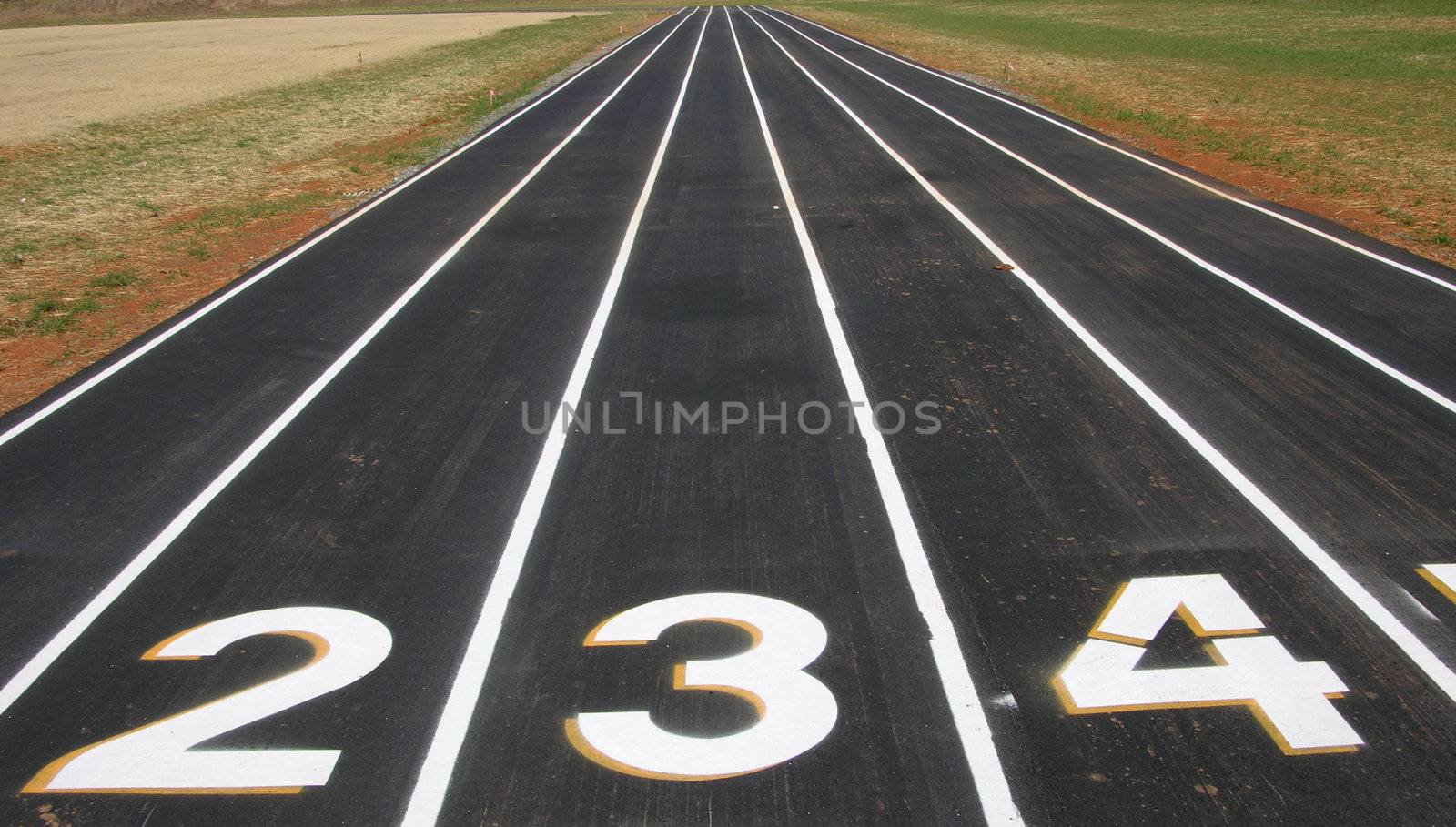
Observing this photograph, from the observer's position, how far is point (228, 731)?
3883mm

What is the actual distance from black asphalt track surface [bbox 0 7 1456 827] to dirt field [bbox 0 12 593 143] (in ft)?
63.8

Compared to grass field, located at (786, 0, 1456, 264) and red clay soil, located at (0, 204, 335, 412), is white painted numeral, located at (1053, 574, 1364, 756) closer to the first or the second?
grass field, located at (786, 0, 1456, 264)

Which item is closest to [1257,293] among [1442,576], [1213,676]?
[1442,576]

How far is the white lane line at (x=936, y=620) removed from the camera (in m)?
3.51

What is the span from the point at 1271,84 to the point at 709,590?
→ 24.2m

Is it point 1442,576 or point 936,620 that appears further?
point 1442,576

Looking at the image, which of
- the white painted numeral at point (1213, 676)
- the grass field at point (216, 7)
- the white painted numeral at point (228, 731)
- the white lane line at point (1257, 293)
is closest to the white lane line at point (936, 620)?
the white painted numeral at point (1213, 676)

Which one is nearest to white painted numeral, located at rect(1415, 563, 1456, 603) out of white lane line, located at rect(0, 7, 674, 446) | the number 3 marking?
the number 3 marking

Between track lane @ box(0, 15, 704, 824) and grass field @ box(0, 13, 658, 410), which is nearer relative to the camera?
track lane @ box(0, 15, 704, 824)

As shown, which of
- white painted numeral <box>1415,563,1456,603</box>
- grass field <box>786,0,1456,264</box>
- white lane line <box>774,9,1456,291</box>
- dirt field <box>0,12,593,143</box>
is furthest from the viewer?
dirt field <box>0,12,593,143</box>

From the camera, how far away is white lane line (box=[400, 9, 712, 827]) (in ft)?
11.7

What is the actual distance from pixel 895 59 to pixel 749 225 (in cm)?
2102

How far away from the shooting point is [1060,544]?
4.92 metres

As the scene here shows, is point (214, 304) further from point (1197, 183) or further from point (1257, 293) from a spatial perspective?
point (1197, 183)
